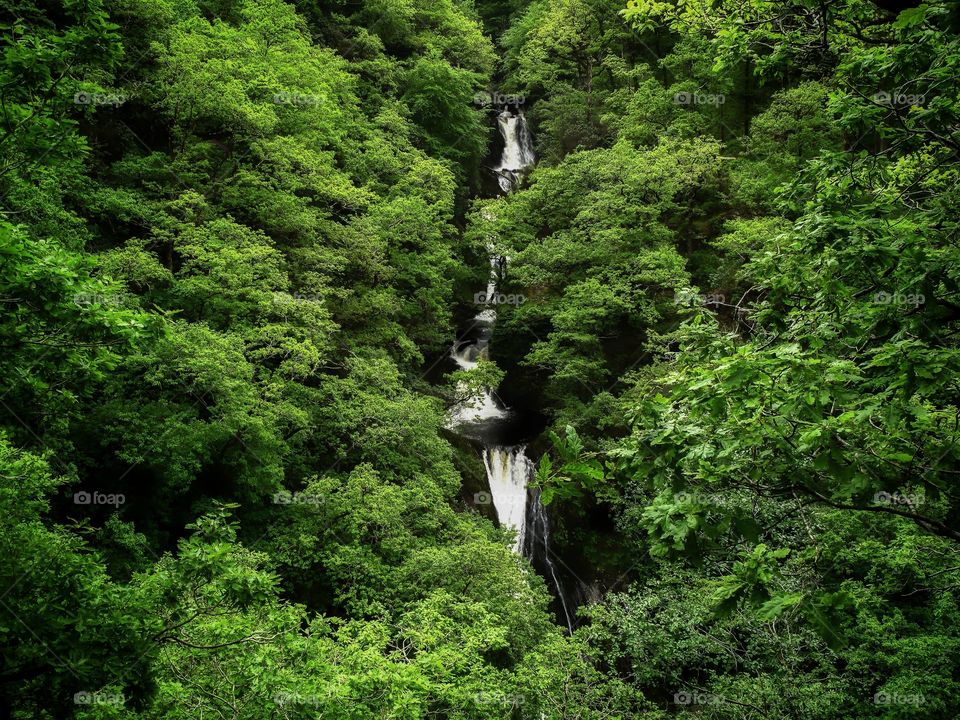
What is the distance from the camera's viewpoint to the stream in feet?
54.4

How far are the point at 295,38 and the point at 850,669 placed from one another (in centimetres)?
1946

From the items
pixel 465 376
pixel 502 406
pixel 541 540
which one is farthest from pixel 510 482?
pixel 502 406

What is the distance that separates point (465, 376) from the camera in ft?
51.1

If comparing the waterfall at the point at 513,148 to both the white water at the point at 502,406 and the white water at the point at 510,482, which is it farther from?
the white water at the point at 510,482

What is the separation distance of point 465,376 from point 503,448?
3.66 metres

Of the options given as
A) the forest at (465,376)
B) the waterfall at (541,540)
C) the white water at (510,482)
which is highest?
the forest at (465,376)

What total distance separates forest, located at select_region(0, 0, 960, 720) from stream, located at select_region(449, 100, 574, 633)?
14 centimetres

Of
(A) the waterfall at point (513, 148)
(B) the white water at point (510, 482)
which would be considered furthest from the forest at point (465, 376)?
(A) the waterfall at point (513, 148)

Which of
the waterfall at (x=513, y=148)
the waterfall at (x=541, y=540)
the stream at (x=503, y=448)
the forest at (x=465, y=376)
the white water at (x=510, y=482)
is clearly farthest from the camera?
the waterfall at (x=513, y=148)

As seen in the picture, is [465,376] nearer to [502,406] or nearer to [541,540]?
[541,540]

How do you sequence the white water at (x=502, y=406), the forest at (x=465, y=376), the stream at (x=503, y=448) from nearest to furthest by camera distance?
the forest at (x=465, y=376) < the stream at (x=503, y=448) < the white water at (x=502, y=406)

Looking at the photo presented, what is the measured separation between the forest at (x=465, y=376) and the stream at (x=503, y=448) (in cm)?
14

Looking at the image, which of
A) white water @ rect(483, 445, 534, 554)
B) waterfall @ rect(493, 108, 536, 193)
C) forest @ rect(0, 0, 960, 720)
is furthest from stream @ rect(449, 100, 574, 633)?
waterfall @ rect(493, 108, 536, 193)

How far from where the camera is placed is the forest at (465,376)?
4051mm
